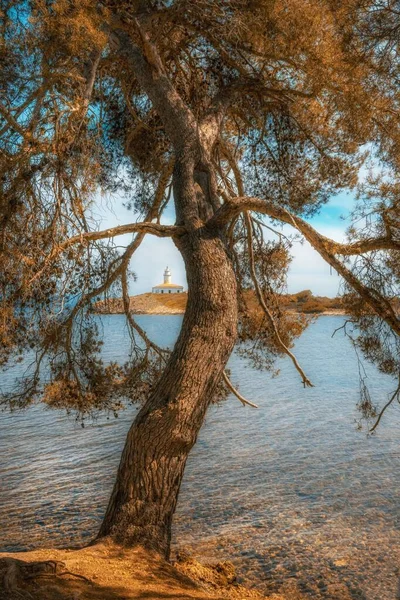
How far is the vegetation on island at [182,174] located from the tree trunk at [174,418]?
10mm

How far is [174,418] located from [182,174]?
2.03m

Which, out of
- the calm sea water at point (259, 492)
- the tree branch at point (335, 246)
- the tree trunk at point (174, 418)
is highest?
the tree branch at point (335, 246)

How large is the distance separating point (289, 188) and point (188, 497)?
3832mm

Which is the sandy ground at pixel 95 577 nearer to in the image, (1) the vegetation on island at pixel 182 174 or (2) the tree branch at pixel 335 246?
(1) the vegetation on island at pixel 182 174

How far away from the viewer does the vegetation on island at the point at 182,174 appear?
154 inches

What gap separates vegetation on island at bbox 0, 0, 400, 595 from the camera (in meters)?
3.92

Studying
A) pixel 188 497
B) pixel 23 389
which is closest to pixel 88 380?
pixel 23 389

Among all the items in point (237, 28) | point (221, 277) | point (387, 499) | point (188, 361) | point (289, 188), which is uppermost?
point (237, 28)

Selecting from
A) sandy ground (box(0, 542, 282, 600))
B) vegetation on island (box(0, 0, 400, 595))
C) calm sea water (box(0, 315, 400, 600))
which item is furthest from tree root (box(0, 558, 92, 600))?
calm sea water (box(0, 315, 400, 600))

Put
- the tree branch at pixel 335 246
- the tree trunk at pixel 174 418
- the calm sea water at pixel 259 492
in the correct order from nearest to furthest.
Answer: the tree trunk at pixel 174 418 < the tree branch at pixel 335 246 < the calm sea water at pixel 259 492

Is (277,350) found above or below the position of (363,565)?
above

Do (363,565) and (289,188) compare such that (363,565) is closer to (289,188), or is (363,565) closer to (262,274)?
(262,274)

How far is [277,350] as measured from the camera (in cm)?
658

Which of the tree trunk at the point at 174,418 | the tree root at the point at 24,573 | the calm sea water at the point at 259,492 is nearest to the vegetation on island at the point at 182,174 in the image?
the tree trunk at the point at 174,418
